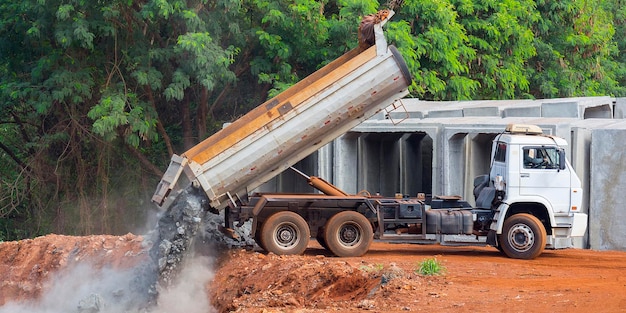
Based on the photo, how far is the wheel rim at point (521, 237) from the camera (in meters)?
17.5

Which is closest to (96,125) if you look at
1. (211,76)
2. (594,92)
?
(211,76)

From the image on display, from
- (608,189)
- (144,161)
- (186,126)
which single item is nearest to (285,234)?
(608,189)

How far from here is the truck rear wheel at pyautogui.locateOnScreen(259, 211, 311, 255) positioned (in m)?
16.6

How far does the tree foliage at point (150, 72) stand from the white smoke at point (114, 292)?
650 centimetres

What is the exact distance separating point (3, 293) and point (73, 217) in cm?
967

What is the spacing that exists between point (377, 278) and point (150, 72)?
41.1ft

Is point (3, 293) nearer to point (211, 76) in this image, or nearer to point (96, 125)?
point (96, 125)

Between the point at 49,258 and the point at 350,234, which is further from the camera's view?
the point at 49,258

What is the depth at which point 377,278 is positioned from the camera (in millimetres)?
13516

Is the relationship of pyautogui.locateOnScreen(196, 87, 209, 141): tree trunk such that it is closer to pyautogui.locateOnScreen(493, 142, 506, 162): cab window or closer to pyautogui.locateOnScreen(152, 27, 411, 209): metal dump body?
pyautogui.locateOnScreen(152, 27, 411, 209): metal dump body

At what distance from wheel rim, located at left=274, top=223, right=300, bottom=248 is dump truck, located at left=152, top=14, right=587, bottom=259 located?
0.9 inches

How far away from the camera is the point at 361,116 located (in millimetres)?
16688

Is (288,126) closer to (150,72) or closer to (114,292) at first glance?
(114,292)

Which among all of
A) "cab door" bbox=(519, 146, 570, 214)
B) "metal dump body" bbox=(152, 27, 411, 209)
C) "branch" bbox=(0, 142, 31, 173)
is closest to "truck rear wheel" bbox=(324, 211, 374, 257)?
"metal dump body" bbox=(152, 27, 411, 209)
